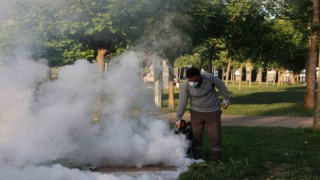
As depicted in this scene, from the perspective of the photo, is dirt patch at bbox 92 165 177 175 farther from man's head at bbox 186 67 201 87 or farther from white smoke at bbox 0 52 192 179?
man's head at bbox 186 67 201 87

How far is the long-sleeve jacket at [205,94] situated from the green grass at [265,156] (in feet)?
2.90

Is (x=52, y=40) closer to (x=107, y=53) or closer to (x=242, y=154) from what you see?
(x=107, y=53)

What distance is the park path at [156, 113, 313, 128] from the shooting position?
1497 centimetres

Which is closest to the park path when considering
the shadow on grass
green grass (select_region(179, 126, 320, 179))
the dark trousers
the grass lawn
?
the grass lawn

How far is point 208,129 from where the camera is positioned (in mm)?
8195

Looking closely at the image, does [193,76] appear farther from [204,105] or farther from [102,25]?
[102,25]

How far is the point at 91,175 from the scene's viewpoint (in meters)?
6.64

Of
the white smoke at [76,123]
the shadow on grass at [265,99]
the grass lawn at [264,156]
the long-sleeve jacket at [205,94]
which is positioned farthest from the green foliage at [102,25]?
the shadow on grass at [265,99]

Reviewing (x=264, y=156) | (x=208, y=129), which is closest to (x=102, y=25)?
(x=208, y=129)

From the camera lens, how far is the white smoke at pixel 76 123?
6.63m

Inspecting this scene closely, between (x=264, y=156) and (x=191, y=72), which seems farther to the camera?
(x=264, y=156)

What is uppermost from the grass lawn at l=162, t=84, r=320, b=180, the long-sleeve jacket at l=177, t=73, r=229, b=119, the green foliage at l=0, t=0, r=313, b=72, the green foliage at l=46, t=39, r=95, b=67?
the green foliage at l=0, t=0, r=313, b=72

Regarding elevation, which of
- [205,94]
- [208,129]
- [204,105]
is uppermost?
[205,94]

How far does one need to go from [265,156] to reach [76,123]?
11.6ft
